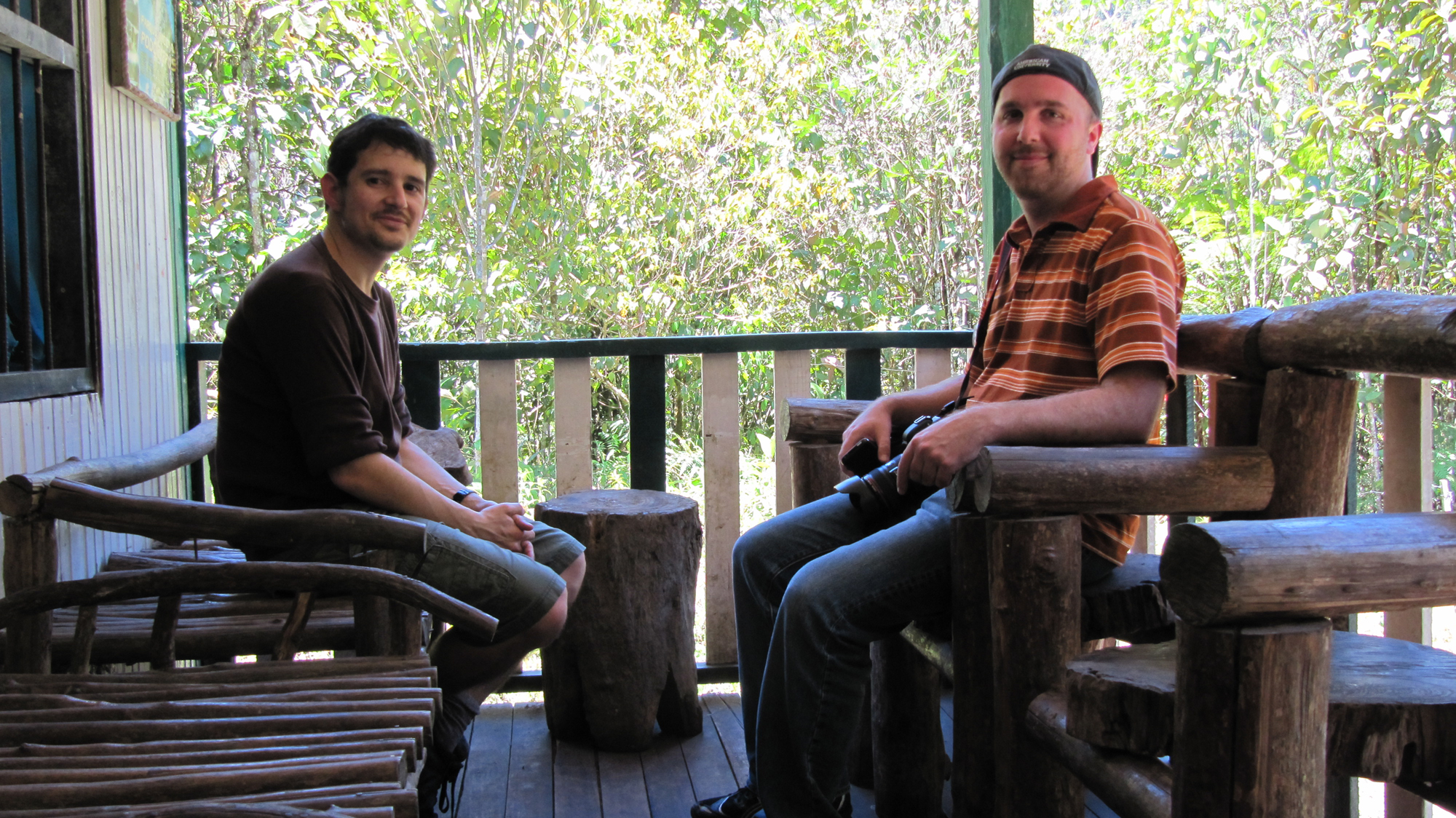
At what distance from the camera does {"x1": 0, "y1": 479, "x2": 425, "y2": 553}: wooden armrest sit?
1425mm

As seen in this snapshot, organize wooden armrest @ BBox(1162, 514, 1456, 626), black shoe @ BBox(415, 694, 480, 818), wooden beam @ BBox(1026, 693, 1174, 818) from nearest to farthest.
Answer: wooden armrest @ BBox(1162, 514, 1456, 626)
wooden beam @ BBox(1026, 693, 1174, 818)
black shoe @ BBox(415, 694, 480, 818)

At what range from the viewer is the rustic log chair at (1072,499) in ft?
4.82

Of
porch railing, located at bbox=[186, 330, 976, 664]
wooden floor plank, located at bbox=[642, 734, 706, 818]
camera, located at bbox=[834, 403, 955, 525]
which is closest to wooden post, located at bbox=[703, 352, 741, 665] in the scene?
porch railing, located at bbox=[186, 330, 976, 664]

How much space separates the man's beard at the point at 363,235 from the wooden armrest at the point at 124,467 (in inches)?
21.2

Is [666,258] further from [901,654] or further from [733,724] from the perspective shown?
[901,654]

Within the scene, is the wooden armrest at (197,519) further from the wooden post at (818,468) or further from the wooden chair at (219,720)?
the wooden post at (818,468)

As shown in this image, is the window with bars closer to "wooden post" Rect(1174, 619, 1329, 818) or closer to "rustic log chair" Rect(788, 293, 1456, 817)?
"rustic log chair" Rect(788, 293, 1456, 817)

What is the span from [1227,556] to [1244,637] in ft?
0.32

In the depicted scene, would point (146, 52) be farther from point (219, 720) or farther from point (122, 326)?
point (219, 720)

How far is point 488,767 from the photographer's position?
2367mm

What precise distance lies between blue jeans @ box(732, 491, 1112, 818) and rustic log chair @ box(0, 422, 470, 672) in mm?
575

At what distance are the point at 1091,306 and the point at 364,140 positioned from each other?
1316 mm

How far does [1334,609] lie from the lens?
108 centimetres

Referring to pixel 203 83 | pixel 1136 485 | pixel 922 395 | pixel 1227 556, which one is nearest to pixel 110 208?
pixel 922 395
